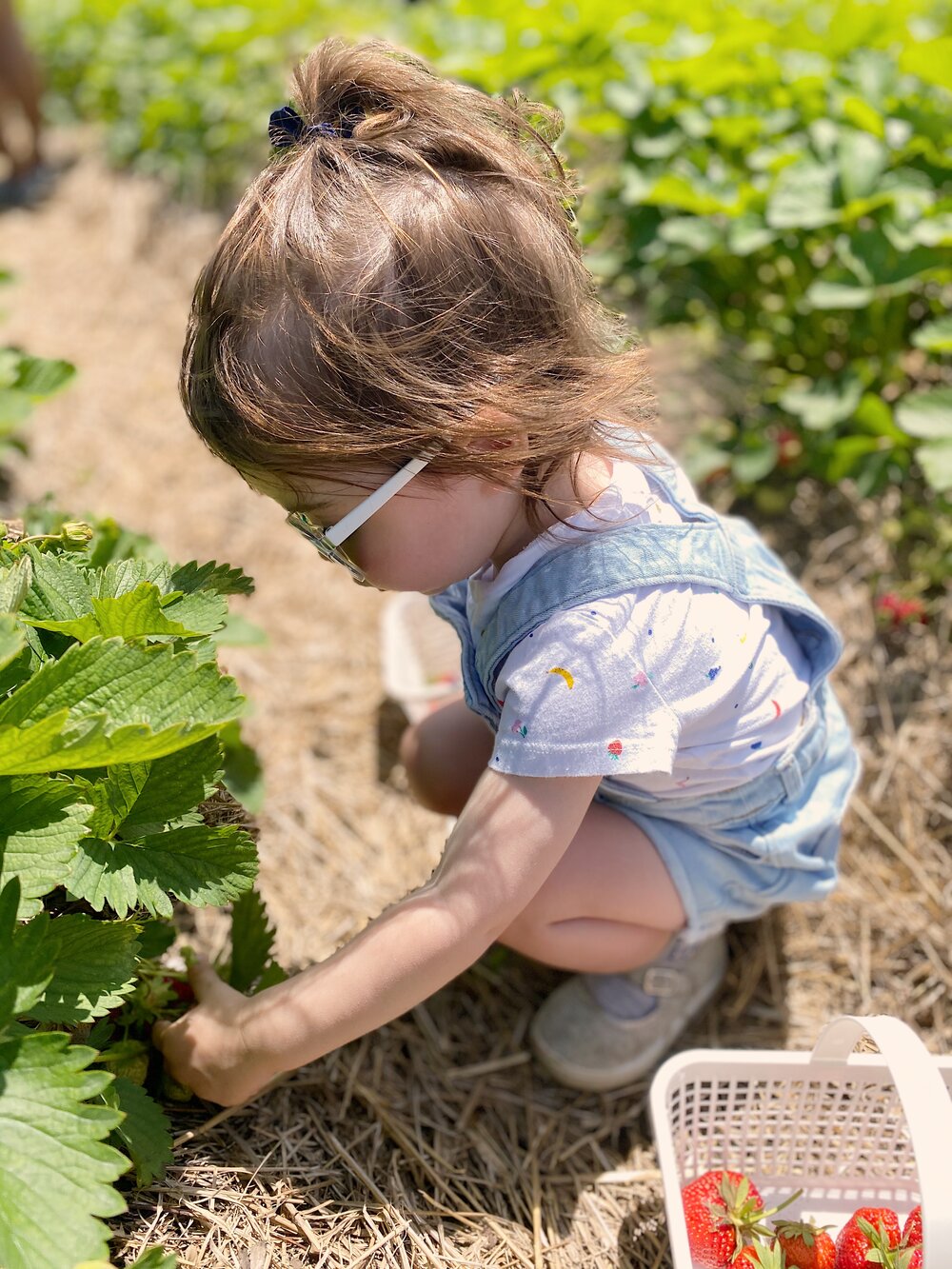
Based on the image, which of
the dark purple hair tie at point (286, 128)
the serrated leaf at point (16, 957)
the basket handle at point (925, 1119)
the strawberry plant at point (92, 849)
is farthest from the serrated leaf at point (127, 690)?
the basket handle at point (925, 1119)

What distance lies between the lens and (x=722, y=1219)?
3.55 ft

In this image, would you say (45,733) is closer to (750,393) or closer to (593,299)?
(593,299)

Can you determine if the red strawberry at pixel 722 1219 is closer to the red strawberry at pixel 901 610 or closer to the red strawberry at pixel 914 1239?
the red strawberry at pixel 914 1239

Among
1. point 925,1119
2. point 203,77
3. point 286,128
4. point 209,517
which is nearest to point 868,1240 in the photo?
point 925,1119

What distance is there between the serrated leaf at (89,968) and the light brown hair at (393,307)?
1.31 ft

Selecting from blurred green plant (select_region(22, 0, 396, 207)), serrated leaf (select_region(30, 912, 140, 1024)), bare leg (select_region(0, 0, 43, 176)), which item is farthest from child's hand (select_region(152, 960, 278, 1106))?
bare leg (select_region(0, 0, 43, 176))

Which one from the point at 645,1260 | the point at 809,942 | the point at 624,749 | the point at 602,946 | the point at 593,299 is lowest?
the point at 809,942

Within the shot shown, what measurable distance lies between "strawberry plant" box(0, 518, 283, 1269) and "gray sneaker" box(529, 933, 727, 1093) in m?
0.53

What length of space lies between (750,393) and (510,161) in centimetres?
120

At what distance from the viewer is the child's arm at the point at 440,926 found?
99cm

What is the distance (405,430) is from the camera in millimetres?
931

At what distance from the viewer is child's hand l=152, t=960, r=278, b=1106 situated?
3.39ft

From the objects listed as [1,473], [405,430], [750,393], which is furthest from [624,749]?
[1,473]

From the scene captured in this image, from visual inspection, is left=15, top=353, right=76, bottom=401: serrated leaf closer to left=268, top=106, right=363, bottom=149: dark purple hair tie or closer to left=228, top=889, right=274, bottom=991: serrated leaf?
left=268, top=106, right=363, bottom=149: dark purple hair tie
